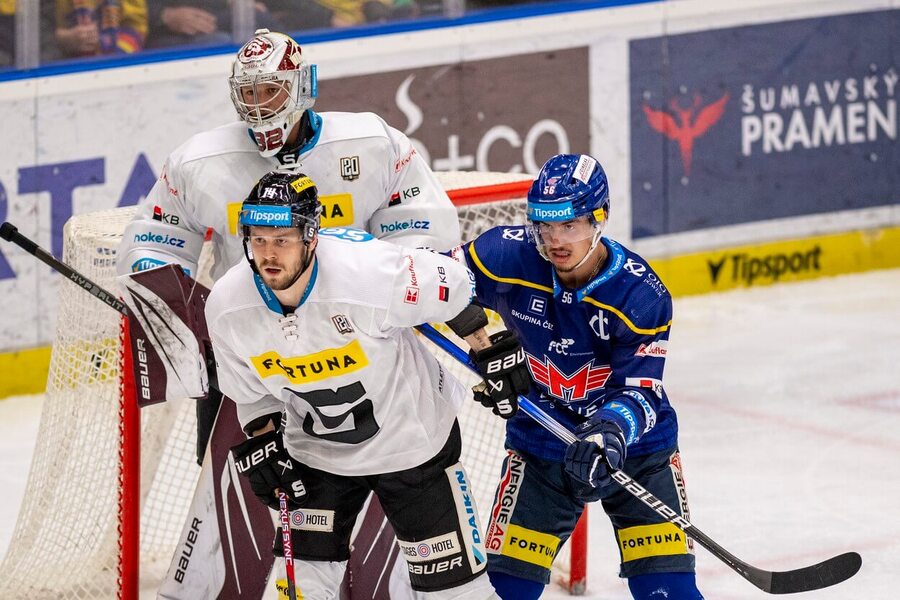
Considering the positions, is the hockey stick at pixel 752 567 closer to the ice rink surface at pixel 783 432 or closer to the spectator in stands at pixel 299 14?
the ice rink surface at pixel 783 432

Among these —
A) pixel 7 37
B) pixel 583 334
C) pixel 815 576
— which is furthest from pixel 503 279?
pixel 7 37

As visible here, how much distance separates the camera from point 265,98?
3.38 metres

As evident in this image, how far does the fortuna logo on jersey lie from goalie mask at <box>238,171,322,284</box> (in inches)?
25.4

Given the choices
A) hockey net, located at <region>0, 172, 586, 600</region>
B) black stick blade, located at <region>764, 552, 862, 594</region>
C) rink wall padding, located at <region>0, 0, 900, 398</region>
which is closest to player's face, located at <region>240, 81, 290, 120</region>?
hockey net, located at <region>0, 172, 586, 600</region>

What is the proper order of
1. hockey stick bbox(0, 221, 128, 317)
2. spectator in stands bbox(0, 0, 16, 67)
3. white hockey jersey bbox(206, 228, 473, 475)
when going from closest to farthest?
white hockey jersey bbox(206, 228, 473, 475)
hockey stick bbox(0, 221, 128, 317)
spectator in stands bbox(0, 0, 16, 67)

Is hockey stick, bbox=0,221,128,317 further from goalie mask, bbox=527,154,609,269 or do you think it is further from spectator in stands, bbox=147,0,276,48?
spectator in stands, bbox=147,0,276,48

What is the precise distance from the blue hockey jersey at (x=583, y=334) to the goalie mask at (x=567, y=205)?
0.27 ft

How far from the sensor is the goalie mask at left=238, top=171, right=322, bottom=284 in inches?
111

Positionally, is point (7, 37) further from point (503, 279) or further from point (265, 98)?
point (503, 279)

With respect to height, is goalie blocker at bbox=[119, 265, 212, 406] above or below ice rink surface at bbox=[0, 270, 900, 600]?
above

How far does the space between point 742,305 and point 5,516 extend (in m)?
3.57

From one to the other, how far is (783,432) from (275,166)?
255 centimetres

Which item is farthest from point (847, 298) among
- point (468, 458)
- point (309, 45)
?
point (468, 458)

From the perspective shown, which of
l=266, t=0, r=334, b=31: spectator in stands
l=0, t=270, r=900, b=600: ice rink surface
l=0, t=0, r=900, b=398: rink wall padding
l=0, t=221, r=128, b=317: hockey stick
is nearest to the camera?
l=0, t=221, r=128, b=317: hockey stick
